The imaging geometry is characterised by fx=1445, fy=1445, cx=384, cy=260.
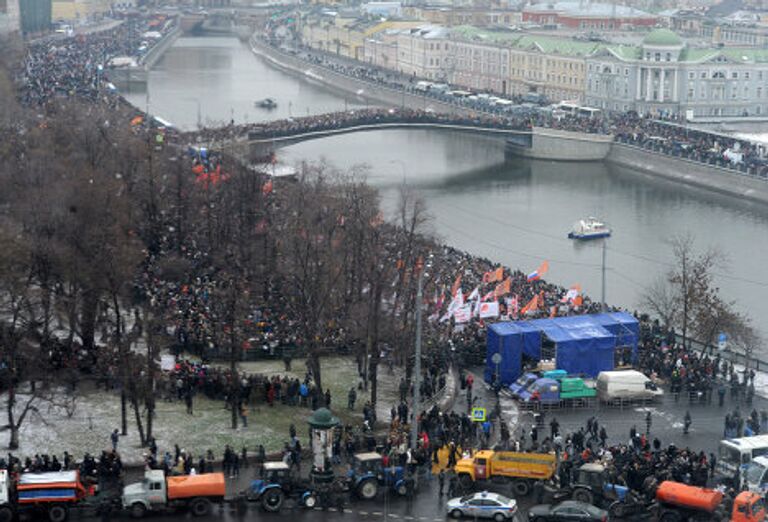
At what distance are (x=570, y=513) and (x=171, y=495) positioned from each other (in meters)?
→ 5.15

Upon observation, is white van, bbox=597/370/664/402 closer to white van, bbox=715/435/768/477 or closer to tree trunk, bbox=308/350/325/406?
white van, bbox=715/435/768/477

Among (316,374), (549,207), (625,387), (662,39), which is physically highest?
(662,39)

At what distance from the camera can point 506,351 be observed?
25.4m

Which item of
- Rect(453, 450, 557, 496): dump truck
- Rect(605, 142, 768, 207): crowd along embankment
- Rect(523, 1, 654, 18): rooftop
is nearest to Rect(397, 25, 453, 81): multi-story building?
Rect(523, 1, 654, 18): rooftop

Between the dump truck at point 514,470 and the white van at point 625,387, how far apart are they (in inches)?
189

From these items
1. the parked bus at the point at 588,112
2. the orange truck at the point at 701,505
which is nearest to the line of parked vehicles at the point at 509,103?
the parked bus at the point at 588,112

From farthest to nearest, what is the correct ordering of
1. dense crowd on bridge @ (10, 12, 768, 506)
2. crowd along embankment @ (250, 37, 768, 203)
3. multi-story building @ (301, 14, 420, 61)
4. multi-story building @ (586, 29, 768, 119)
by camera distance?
multi-story building @ (301, 14, 420, 61), multi-story building @ (586, 29, 768, 119), crowd along embankment @ (250, 37, 768, 203), dense crowd on bridge @ (10, 12, 768, 506)

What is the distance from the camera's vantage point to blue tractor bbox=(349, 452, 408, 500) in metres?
19.4

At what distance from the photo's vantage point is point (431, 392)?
24.2 m

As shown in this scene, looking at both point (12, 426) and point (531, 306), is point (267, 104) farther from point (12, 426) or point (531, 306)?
point (12, 426)

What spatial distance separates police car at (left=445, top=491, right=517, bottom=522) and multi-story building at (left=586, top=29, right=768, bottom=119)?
54.9m

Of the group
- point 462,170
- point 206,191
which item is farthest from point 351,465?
point 462,170

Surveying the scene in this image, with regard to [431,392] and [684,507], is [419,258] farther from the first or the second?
[684,507]

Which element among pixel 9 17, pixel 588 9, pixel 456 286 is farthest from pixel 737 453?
pixel 588 9
